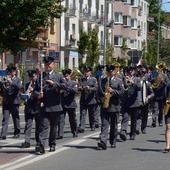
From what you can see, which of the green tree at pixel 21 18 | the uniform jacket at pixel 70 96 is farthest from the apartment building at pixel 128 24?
the uniform jacket at pixel 70 96

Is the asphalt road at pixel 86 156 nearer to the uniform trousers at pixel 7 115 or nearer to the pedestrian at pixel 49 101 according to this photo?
the uniform trousers at pixel 7 115

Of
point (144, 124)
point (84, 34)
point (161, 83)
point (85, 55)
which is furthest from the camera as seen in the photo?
point (85, 55)

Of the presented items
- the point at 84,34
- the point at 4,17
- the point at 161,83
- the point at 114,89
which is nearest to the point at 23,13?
the point at 4,17

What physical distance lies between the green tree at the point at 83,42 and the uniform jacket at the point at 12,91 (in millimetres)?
41747

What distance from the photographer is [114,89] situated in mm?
15516

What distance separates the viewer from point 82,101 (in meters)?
20.4

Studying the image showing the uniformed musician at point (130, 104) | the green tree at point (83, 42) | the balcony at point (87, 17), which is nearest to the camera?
the uniformed musician at point (130, 104)

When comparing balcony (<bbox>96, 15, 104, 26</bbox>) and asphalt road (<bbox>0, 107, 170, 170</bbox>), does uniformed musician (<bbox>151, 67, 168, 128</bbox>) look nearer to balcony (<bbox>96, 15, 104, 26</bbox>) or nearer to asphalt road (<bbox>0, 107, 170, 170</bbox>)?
asphalt road (<bbox>0, 107, 170, 170</bbox>)

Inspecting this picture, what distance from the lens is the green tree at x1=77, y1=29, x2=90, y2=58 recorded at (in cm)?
5953

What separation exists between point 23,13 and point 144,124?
15.2 metres

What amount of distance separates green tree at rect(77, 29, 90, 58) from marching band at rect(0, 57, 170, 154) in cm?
3665

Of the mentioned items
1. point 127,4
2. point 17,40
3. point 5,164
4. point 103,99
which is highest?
point 127,4

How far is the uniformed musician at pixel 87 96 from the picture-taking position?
65.4ft

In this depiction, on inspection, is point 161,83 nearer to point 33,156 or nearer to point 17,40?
point 33,156
